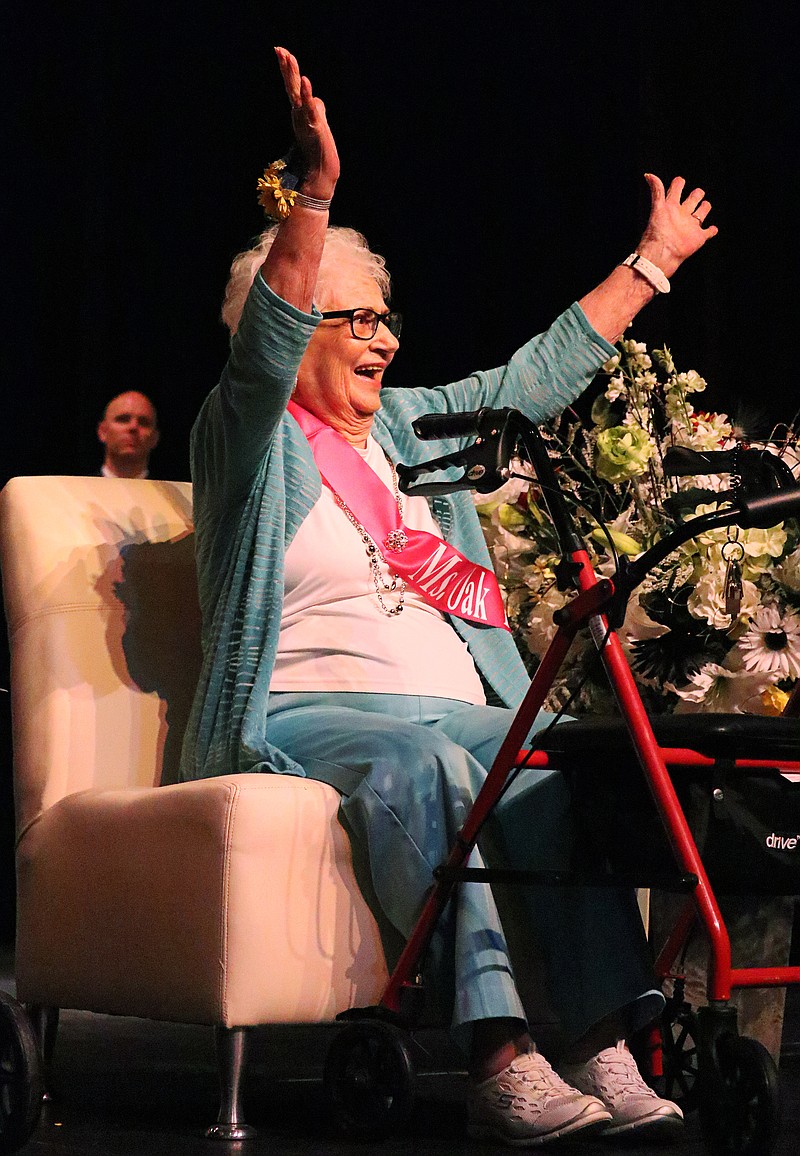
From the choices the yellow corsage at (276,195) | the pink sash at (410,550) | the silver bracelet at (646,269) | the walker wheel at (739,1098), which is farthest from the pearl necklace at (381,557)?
the walker wheel at (739,1098)

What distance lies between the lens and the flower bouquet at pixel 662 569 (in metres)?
2.18

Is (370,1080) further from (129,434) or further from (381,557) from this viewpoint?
(129,434)

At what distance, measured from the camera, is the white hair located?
7.48 feet

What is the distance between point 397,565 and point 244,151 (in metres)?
3.17

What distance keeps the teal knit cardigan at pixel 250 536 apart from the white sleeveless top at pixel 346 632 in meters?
0.05

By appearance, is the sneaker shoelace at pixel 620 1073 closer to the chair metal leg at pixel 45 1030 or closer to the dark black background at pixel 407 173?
the chair metal leg at pixel 45 1030

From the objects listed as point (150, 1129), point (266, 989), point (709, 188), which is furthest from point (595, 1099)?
point (709, 188)

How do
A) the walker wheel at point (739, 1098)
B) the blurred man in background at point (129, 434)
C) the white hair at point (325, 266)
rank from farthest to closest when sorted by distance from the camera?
the blurred man in background at point (129, 434) < the white hair at point (325, 266) < the walker wheel at point (739, 1098)

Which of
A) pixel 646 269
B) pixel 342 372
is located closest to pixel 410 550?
pixel 342 372

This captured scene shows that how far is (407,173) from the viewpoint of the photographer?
4406 millimetres

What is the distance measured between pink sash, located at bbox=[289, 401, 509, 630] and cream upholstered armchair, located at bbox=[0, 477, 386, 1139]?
0.27 meters

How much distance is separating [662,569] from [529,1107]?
32.4 inches

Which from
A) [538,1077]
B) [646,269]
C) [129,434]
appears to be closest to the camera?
[538,1077]

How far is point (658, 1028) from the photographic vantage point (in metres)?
1.83
